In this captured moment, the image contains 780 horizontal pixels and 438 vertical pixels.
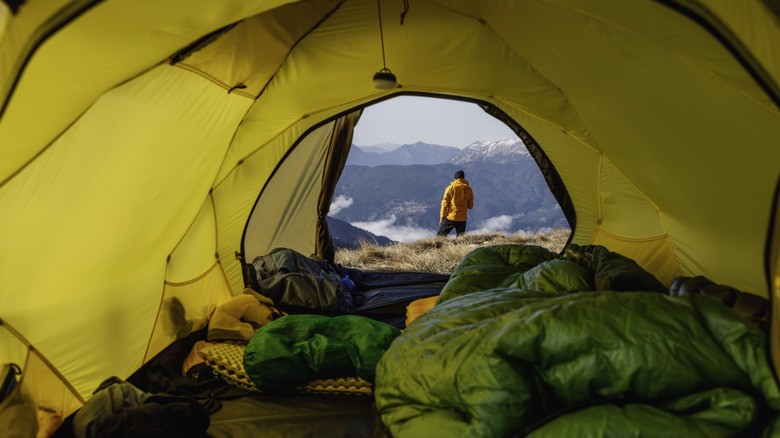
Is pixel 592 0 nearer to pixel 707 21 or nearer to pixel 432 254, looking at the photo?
pixel 707 21

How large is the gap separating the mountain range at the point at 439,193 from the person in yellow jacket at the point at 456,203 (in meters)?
42.7

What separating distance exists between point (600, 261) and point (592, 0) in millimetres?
1229

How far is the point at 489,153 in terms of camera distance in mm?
66750

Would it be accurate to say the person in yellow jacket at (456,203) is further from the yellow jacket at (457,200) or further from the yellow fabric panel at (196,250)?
the yellow fabric panel at (196,250)

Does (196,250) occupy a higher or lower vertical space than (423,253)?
higher

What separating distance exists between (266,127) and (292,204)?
43.7 inches

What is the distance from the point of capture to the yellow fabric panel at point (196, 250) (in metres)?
2.43

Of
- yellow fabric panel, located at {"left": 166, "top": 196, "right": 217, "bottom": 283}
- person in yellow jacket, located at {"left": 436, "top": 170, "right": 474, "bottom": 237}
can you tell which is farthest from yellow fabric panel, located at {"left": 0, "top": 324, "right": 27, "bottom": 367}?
person in yellow jacket, located at {"left": 436, "top": 170, "right": 474, "bottom": 237}

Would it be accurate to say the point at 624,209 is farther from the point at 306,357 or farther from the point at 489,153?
the point at 489,153

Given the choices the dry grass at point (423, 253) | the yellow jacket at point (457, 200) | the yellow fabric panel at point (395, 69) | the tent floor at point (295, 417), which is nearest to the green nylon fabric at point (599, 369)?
the tent floor at point (295, 417)

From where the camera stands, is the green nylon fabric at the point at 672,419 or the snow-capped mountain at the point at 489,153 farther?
the snow-capped mountain at the point at 489,153

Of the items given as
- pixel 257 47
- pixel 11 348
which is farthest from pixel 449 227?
pixel 11 348

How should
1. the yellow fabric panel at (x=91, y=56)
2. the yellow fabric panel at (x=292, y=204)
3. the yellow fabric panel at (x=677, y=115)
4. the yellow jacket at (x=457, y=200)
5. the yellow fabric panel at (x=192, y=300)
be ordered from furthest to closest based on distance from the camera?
the yellow jacket at (x=457, y=200) < the yellow fabric panel at (x=292, y=204) < the yellow fabric panel at (x=192, y=300) < the yellow fabric panel at (x=677, y=115) < the yellow fabric panel at (x=91, y=56)

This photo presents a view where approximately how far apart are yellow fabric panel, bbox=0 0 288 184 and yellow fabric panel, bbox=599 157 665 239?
2.46 m
